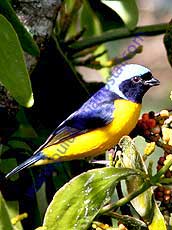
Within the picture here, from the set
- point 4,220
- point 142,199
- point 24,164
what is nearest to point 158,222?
point 142,199

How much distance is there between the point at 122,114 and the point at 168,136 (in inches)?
15.9

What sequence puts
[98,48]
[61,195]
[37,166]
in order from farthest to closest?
[98,48], [37,166], [61,195]

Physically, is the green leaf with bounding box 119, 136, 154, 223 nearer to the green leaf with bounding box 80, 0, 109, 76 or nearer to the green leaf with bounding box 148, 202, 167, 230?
the green leaf with bounding box 148, 202, 167, 230

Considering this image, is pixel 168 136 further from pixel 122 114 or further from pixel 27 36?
pixel 122 114

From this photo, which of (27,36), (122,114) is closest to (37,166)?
(122,114)

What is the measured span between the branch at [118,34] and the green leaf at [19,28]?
0.34 m

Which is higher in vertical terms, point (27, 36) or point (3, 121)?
point (27, 36)

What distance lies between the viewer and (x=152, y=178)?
0.91 meters

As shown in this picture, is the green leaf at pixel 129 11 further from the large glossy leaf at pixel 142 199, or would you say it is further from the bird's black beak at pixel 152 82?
the large glossy leaf at pixel 142 199

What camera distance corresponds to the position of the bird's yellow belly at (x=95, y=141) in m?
1.25

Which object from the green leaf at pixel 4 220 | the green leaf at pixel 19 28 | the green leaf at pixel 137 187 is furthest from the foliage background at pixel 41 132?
the green leaf at pixel 4 220

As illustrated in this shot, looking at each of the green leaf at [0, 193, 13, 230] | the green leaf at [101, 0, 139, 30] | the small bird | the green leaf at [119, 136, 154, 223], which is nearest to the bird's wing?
the small bird

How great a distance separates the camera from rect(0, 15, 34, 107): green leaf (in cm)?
92

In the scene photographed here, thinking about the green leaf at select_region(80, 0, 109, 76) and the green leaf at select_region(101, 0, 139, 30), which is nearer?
the green leaf at select_region(101, 0, 139, 30)
